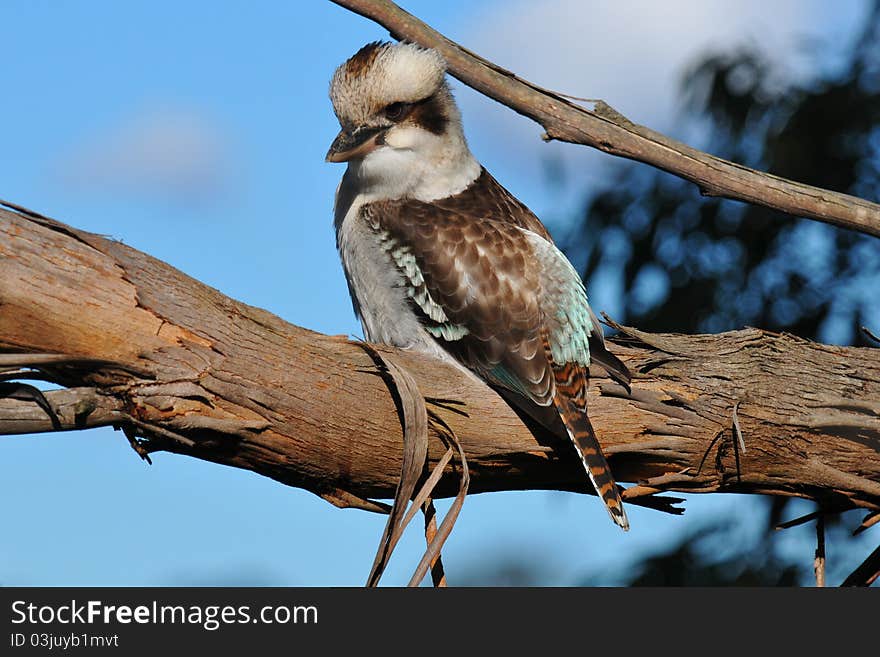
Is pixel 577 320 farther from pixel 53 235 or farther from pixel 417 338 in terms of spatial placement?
pixel 53 235

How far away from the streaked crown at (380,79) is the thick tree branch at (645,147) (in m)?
0.07

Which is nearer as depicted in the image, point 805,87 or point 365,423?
point 365,423

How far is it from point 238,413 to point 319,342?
28 centimetres

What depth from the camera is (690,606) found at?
8.36 ft

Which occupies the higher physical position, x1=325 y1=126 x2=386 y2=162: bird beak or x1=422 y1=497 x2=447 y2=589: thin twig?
x1=325 y1=126 x2=386 y2=162: bird beak

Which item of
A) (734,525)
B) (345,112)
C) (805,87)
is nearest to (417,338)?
(345,112)

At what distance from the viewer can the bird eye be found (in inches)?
124

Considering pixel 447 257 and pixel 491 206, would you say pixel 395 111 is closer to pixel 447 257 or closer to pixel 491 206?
pixel 491 206

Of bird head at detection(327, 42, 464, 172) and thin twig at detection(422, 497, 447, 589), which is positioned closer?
thin twig at detection(422, 497, 447, 589)

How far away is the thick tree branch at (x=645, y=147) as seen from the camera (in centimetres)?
302

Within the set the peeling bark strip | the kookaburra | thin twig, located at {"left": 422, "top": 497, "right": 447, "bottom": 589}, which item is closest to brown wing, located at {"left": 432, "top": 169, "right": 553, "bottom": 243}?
the kookaburra

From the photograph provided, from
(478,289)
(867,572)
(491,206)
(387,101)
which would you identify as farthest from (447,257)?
(867,572)

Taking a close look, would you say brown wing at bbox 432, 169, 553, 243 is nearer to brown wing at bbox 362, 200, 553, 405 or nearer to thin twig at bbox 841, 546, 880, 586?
brown wing at bbox 362, 200, 553, 405

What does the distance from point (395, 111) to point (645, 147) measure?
71 cm
